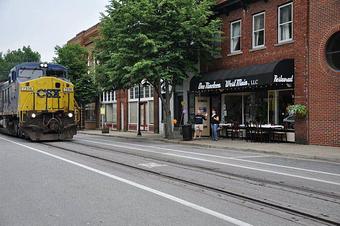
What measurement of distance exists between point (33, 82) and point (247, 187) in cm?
1658

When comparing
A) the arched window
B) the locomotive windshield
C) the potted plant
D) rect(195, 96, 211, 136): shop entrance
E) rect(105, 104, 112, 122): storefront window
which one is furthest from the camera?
rect(105, 104, 112, 122): storefront window

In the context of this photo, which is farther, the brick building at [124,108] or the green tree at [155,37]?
the brick building at [124,108]

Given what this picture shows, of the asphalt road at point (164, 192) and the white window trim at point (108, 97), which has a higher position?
the white window trim at point (108, 97)

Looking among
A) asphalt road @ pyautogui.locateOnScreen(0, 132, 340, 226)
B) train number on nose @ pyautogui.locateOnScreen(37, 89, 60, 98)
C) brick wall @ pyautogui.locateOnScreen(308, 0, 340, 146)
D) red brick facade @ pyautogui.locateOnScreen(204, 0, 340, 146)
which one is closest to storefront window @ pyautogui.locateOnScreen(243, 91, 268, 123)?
red brick facade @ pyautogui.locateOnScreen(204, 0, 340, 146)

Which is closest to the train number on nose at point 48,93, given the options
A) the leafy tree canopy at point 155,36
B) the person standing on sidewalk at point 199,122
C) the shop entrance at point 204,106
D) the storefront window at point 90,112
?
the leafy tree canopy at point 155,36

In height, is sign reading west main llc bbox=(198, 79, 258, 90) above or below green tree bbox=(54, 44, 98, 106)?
below

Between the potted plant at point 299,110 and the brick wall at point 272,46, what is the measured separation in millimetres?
290

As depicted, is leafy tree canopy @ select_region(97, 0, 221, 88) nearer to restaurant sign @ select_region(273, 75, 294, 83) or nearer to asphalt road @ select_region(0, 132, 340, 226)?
restaurant sign @ select_region(273, 75, 294, 83)

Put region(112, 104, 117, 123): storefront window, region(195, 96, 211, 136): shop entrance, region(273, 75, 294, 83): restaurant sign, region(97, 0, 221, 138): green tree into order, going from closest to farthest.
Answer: region(273, 75, 294, 83): restaurant sign < region(97, 0, 221, 138): green tree < region(195, 96, 211, 136): shop entrance < region(112, 104, 117, 123): storefront window

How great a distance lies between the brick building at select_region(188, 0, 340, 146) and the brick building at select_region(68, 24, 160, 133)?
6.27 metres

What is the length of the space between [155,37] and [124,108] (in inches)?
689

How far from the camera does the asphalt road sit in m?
6.58

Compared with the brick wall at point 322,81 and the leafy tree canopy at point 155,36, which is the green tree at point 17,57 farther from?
the brick wall at point 322,81

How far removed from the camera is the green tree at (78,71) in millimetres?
43750
